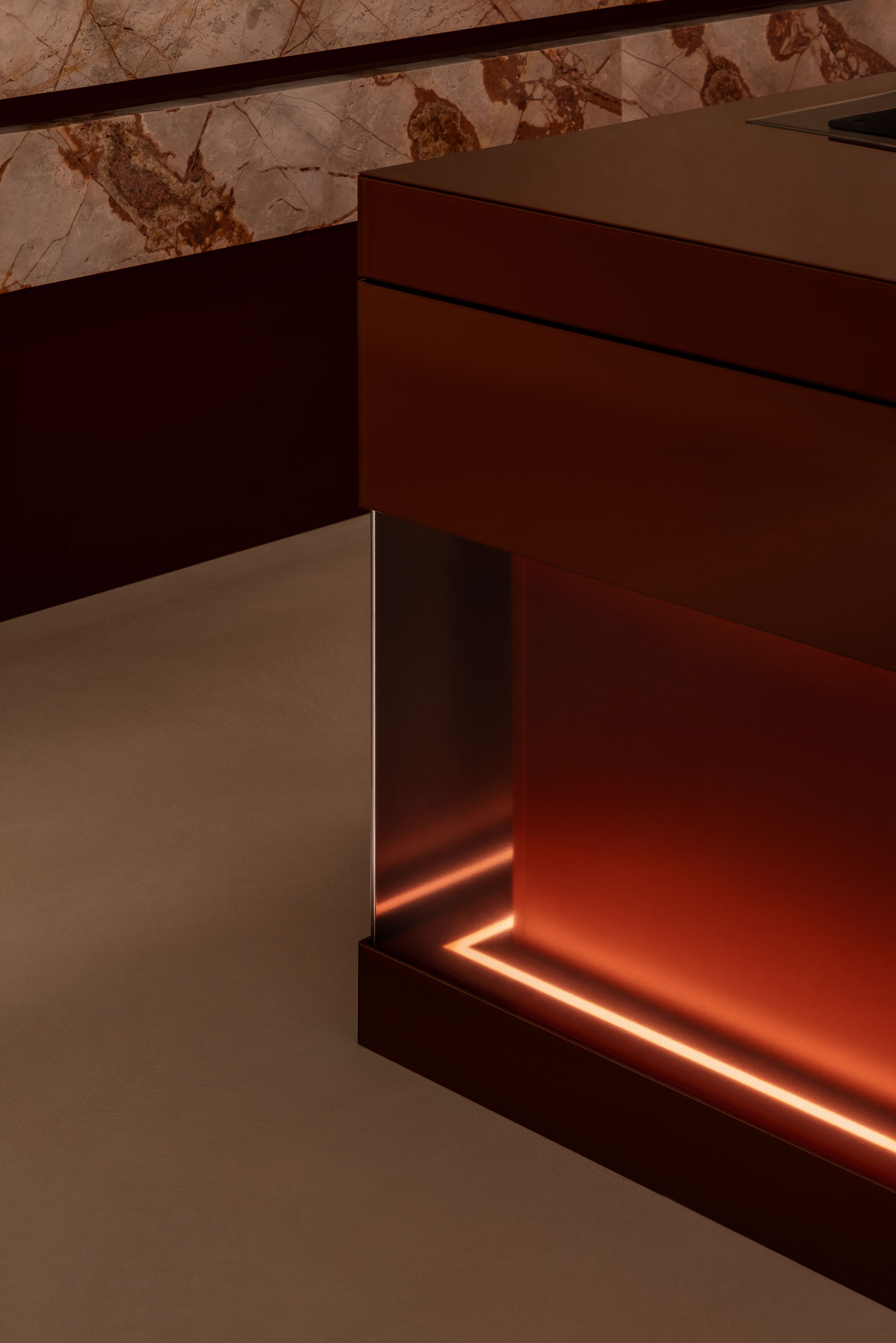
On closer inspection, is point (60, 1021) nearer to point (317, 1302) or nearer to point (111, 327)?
point (317, 1302)

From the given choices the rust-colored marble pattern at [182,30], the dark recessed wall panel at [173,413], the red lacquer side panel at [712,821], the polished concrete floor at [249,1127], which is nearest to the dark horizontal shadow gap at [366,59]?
the rust-colored marble pattern at [182,30]

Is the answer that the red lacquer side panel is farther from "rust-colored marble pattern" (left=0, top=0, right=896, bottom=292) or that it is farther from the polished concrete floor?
"rust-colored marble pattern" (left=0, top=0, right=896, bottom=292)

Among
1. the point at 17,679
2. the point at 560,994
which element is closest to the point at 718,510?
the point at 560,994

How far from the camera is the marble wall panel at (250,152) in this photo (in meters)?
2.65

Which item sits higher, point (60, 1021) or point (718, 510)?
point (718, 510)

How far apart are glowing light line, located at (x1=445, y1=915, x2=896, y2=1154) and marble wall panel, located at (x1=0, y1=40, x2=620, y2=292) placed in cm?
152

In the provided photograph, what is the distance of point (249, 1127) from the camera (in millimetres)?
1669

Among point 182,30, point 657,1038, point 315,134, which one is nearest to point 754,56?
point 315,134

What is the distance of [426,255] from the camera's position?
4.71ft

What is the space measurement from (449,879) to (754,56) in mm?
2541

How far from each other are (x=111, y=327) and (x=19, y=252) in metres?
0.28

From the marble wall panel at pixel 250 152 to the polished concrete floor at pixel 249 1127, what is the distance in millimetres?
815

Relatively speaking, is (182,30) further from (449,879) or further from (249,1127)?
(249,1127)

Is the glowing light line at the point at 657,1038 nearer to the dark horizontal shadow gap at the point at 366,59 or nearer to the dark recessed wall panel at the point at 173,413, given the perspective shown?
the dark recessed wall panel at the point at 173,413
